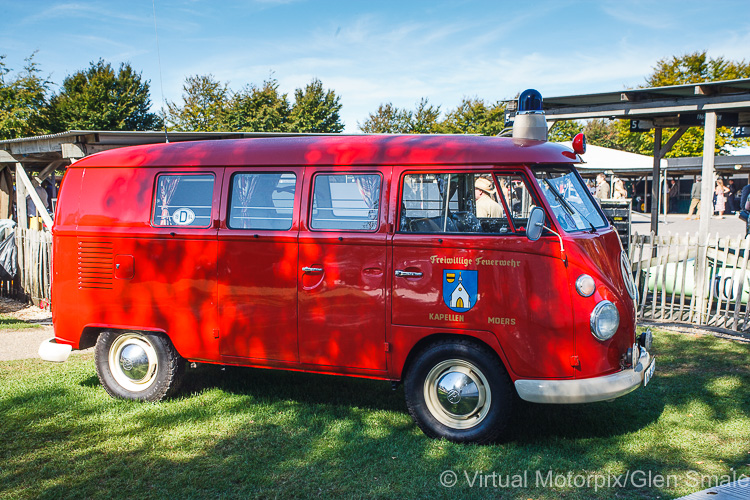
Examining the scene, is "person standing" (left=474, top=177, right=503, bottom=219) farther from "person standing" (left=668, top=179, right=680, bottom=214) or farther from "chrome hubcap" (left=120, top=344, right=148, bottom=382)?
"person standing" (left=668, top=179, right=680, bottom=214)

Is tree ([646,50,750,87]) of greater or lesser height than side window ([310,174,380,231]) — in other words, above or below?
above

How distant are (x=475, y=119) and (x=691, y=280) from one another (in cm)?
3187

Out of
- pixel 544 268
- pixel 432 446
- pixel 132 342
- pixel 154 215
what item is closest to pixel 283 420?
pixel 432 446

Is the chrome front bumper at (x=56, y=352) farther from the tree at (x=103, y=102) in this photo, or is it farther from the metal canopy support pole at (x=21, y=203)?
the tree at (x=103, y=102)

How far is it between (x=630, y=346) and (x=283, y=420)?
117 inches

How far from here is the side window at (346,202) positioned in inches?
194

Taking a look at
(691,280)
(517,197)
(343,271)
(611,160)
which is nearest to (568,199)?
(517,197)

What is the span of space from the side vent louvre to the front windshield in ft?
13.2

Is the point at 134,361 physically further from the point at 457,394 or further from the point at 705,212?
the point at 705,212

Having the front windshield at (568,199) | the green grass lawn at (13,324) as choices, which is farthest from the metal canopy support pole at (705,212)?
the green grass lawn at (13,324)

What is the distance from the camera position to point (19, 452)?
4539mm

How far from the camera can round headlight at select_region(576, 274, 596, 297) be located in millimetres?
4320

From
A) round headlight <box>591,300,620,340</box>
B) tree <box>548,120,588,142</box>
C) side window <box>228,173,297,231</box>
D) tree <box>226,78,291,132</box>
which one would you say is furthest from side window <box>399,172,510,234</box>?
tree <box>548,120,588,142</box>

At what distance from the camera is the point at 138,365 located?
574 centimetres
